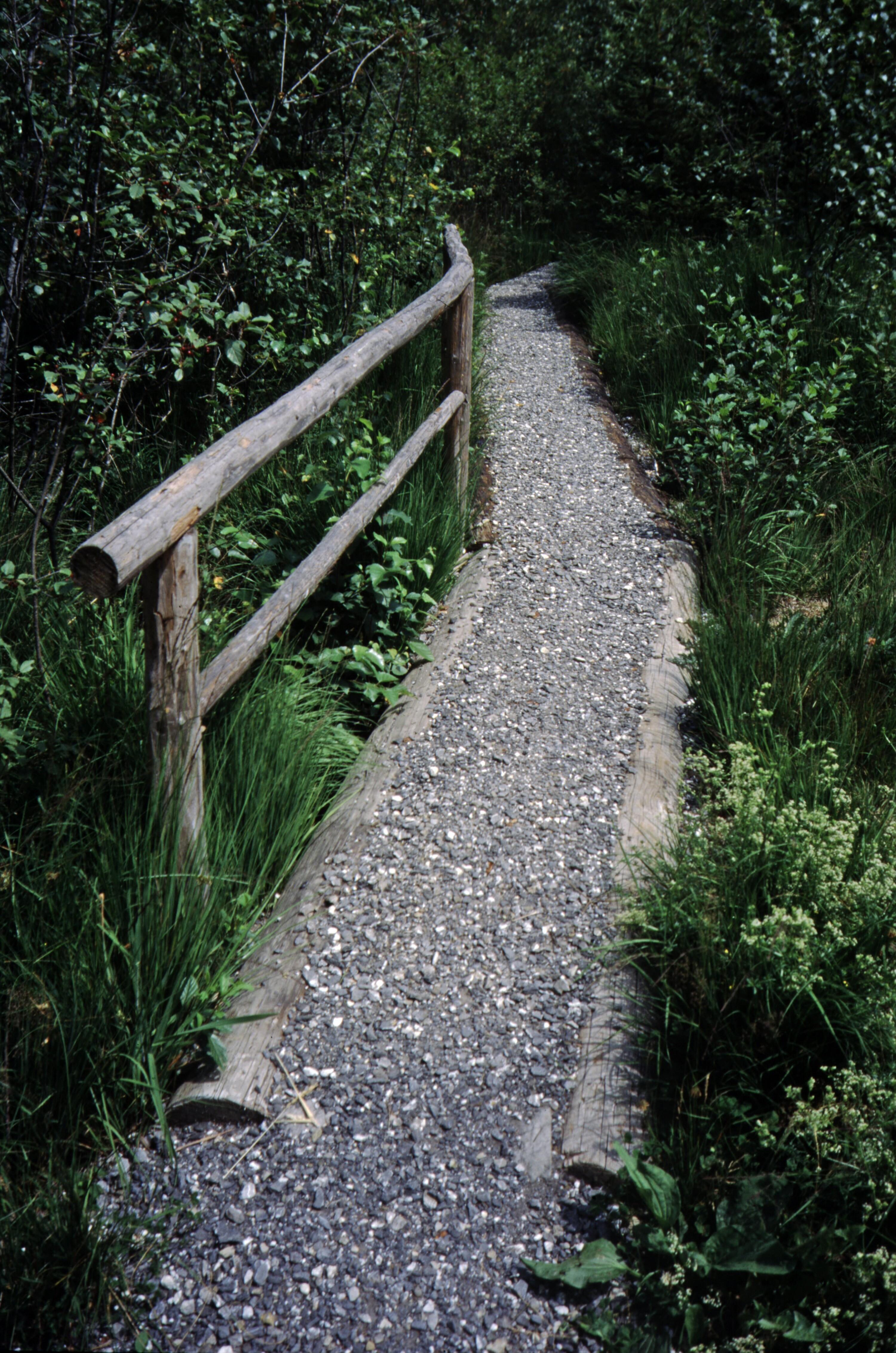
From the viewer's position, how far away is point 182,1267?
2.12 metres

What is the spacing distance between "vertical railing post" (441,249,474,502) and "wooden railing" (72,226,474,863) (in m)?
1.22

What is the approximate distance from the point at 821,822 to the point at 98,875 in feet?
6.40

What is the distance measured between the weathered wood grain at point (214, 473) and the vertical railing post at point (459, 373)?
2.59ft

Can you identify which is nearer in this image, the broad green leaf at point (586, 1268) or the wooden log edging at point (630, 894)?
the broad green leaf at point (586, 1268)

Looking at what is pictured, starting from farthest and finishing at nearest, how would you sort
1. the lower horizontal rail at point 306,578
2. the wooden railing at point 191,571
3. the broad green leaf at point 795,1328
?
the lower horizontal rail at point 306,578, the wooden railing at point 191,571, the broad green leaf at point 795,1328

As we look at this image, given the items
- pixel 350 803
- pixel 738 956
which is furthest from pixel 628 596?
pixel 738 956

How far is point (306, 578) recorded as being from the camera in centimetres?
324

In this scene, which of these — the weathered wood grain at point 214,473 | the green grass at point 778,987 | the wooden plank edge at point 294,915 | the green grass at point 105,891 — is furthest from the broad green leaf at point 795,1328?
the weathered wood grain at point 214,473

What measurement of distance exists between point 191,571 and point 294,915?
1.13 meters

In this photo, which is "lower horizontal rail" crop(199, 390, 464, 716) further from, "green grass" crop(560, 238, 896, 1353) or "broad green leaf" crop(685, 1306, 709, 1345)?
"broad green leaf" crop(685, 1306, 709, 1345)

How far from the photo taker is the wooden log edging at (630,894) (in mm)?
2346

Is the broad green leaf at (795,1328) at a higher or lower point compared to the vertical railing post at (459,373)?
lower

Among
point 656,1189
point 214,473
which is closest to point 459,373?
point 214,473

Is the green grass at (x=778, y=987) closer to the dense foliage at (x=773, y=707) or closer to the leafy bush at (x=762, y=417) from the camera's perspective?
the dense foliage at (x=773, y=707)
